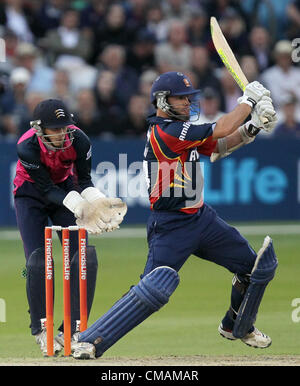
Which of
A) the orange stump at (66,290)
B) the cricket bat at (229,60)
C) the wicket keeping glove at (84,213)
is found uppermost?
the cricket bat at (229,60)

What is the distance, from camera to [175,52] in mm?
15234

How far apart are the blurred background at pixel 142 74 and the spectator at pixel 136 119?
1 cm

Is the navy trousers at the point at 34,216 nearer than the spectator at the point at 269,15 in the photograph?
Yes

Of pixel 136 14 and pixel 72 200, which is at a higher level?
pixel 136 14

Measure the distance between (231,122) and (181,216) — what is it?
77 cm

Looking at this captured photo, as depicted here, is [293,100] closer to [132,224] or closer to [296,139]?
[296,139]

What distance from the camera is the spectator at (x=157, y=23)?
15.7 meters

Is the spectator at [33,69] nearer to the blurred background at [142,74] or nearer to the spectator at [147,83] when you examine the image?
the blurred background at [142,74]

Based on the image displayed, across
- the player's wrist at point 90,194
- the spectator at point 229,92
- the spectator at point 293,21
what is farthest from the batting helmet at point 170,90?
the spectator at point 293,21

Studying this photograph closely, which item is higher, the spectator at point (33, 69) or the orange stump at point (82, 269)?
the spectator at point (33, 69)

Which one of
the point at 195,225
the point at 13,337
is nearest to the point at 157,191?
the point at 195,225

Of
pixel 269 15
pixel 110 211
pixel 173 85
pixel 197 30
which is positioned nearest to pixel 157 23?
pixel 197 30

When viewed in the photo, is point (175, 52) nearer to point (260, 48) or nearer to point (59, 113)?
point (260, 48)

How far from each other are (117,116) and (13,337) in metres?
6.26
